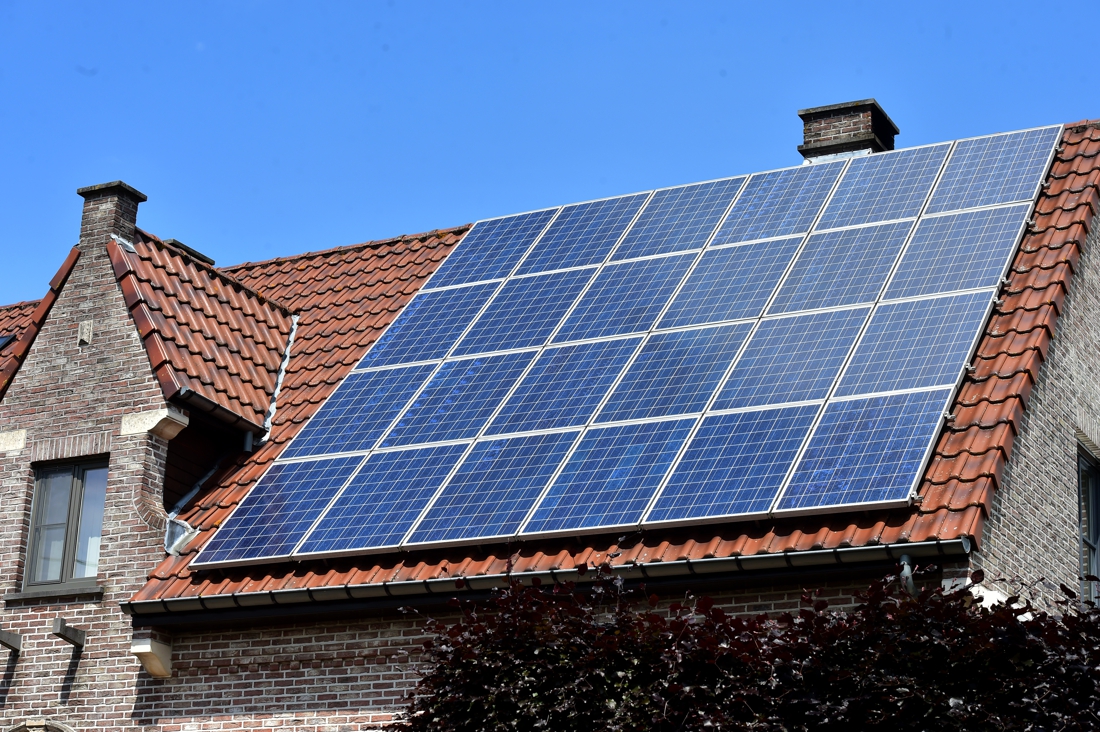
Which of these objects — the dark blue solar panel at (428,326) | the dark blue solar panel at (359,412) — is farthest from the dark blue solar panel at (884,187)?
the dark blue solar panel at (359,412)

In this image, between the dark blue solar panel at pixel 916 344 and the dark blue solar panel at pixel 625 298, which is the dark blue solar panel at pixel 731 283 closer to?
the dark blue solar panel at pixel 625 298

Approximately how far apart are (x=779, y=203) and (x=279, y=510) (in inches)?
271

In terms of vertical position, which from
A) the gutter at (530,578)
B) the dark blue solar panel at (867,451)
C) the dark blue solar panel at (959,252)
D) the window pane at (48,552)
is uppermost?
the dark blue solar panel at (959,252)

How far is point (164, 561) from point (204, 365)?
2.67 meters

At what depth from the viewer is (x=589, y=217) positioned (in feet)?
60.3

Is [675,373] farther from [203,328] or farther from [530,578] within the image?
[203,328]

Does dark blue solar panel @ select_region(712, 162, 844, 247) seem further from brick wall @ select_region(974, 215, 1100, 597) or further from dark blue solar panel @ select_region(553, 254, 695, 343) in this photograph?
brick wall @ select_region(974, 215, 1100, 597)

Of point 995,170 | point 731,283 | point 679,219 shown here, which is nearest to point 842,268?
point 731,283

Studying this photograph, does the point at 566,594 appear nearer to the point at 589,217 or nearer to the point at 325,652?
the point at 325,652

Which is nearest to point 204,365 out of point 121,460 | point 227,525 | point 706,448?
point 121,460

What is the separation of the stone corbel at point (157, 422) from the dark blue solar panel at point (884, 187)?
7446mm

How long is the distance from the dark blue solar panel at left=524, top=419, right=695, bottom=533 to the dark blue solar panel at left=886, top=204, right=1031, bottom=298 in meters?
2.90

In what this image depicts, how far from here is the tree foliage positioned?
28.3 ft

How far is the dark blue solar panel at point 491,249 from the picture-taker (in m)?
18.0
